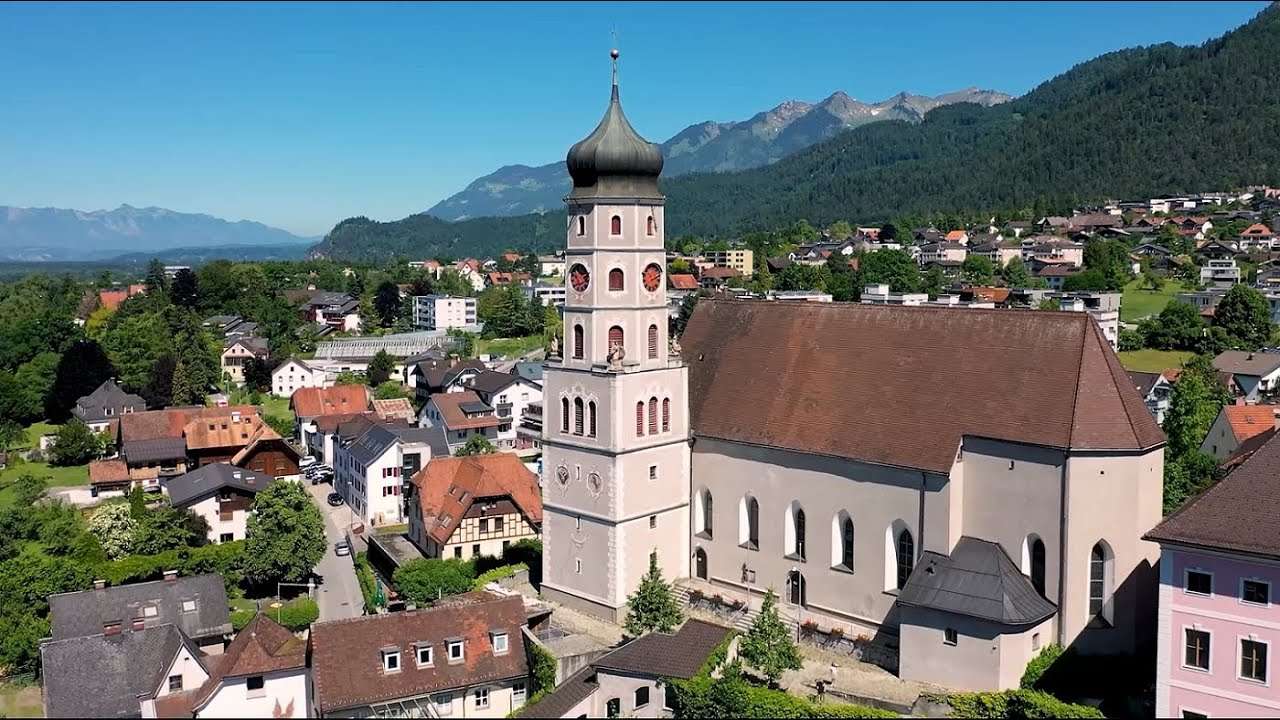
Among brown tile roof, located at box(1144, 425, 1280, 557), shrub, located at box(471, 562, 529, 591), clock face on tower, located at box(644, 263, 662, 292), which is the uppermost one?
clock face on tower, located at box(644, 263, 662, 292)

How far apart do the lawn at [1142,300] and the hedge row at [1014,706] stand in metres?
91.4

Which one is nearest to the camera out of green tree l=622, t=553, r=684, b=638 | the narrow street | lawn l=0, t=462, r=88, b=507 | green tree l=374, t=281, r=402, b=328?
green tree l=622, t=553, r=684, b=638

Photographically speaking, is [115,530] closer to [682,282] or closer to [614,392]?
[614,392]

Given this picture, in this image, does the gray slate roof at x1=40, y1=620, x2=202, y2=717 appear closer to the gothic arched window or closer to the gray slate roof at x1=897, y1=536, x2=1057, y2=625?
the gothic arched window

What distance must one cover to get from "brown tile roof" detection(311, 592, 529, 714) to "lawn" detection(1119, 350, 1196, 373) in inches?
2846

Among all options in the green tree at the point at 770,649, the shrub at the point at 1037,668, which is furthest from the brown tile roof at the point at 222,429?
the shrub at the point at 1037,668

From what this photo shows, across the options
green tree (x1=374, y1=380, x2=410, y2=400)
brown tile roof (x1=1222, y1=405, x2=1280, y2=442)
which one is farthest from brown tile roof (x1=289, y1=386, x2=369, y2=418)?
brown tile roof (x1=1222, y1=405, x2=1280, y2=442)

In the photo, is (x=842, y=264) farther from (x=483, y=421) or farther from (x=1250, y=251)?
(x=483, y=421)

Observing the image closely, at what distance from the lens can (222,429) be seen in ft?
279

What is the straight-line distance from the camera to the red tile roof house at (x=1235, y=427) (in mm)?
65500

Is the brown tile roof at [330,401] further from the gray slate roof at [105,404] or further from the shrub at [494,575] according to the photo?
the shrub at [494,575]

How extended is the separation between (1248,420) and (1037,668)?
3942cm

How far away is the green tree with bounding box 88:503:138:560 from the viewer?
185 feet

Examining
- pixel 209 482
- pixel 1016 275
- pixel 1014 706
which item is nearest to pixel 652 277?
pixel 1014 706
